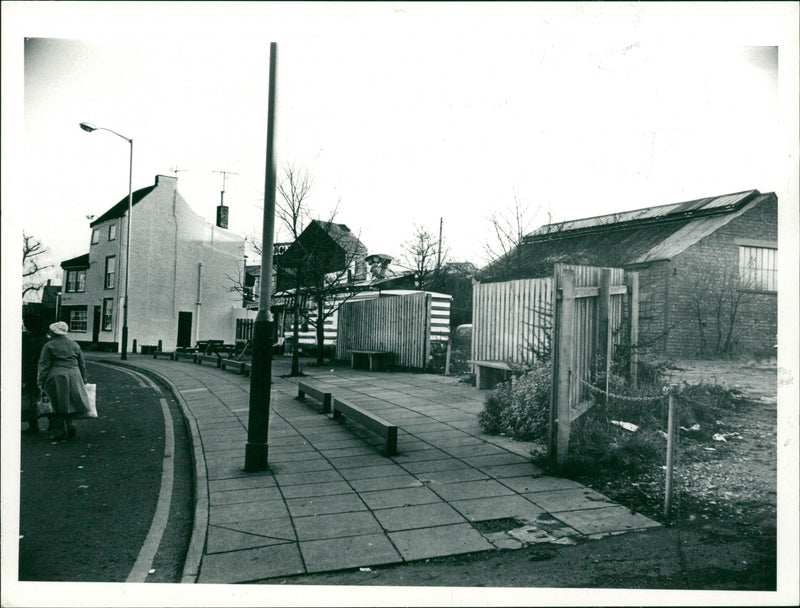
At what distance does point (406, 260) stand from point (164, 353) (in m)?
7.11

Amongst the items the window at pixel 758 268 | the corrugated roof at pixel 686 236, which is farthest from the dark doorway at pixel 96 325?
the corrugated roof at pixel 686 236

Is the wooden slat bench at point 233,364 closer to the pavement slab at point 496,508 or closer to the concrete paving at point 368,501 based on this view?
the concrete paving at point 368,501

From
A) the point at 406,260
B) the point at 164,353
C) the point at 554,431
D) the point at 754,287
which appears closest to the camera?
the point at 754,287

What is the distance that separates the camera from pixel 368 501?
4680mm

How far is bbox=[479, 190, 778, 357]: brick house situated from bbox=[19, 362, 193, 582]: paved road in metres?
4.64

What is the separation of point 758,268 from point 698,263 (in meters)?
2.35

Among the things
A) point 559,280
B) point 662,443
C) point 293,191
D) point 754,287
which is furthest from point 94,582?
point 293,191

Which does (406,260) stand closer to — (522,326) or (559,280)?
(522,326)

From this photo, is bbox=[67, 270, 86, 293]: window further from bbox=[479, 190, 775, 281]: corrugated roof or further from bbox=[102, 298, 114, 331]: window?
bbox=[479, 190, 775, 281]: corrugated roof

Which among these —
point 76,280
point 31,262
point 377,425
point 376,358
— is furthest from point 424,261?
point 31,262

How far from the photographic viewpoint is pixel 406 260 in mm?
17109

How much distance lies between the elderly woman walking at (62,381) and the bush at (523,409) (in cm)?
496

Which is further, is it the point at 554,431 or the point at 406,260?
the point at 406,260

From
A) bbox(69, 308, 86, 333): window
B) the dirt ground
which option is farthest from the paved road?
bbox(69, 308, 86, 333): window
